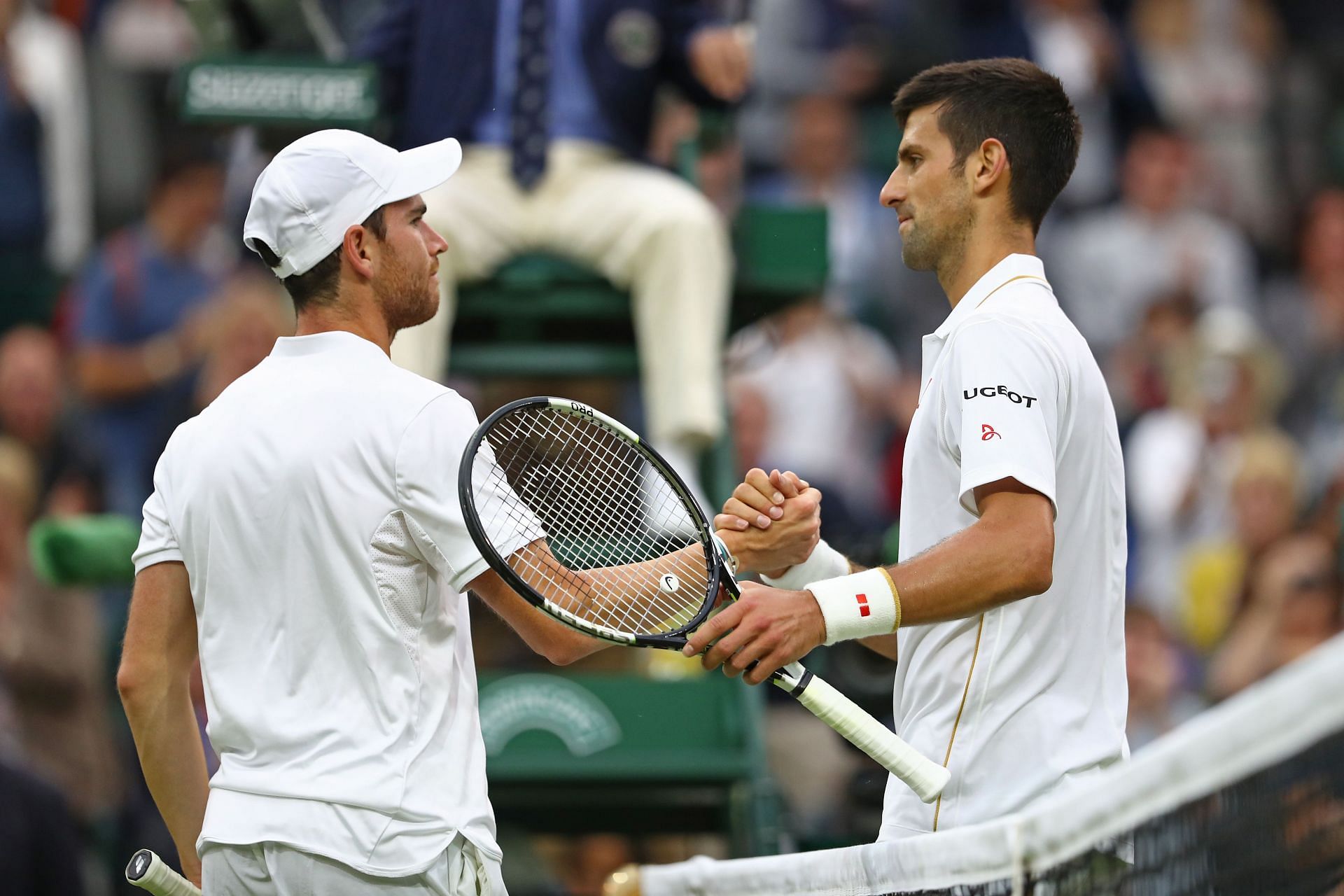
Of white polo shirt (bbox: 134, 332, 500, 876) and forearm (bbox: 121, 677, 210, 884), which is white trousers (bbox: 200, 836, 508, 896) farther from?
forearm (bbox: 121, 677, 210, 884)

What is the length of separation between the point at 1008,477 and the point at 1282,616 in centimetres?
474

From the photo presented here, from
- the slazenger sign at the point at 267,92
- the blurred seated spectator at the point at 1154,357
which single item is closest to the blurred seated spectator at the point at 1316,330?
the blurred seated spectator at the point at 1154,357

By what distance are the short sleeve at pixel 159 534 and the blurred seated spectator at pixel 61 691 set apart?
412cm

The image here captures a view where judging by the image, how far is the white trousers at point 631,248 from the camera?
250 inches

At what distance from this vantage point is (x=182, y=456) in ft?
10.8

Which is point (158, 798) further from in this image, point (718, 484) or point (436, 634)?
point (718, 484)

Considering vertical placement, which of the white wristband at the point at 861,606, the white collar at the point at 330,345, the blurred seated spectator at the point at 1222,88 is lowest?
the white wristband at the point at 861,606

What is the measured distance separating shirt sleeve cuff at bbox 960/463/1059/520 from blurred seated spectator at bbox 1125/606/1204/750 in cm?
431

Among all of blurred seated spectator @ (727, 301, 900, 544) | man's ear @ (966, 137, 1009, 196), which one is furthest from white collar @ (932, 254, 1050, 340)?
blurred seated spectator @ (727, 301, 900, 544)

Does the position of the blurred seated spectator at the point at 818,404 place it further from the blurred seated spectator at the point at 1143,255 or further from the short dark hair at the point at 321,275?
the short dark hair at the point at 321,275

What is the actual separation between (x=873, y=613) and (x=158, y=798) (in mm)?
1203

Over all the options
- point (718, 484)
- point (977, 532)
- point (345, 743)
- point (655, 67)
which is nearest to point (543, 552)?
point (345, 743)

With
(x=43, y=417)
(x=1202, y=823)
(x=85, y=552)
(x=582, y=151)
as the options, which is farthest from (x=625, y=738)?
(x=1202, y=823)

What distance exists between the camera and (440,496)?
10.4 ft
